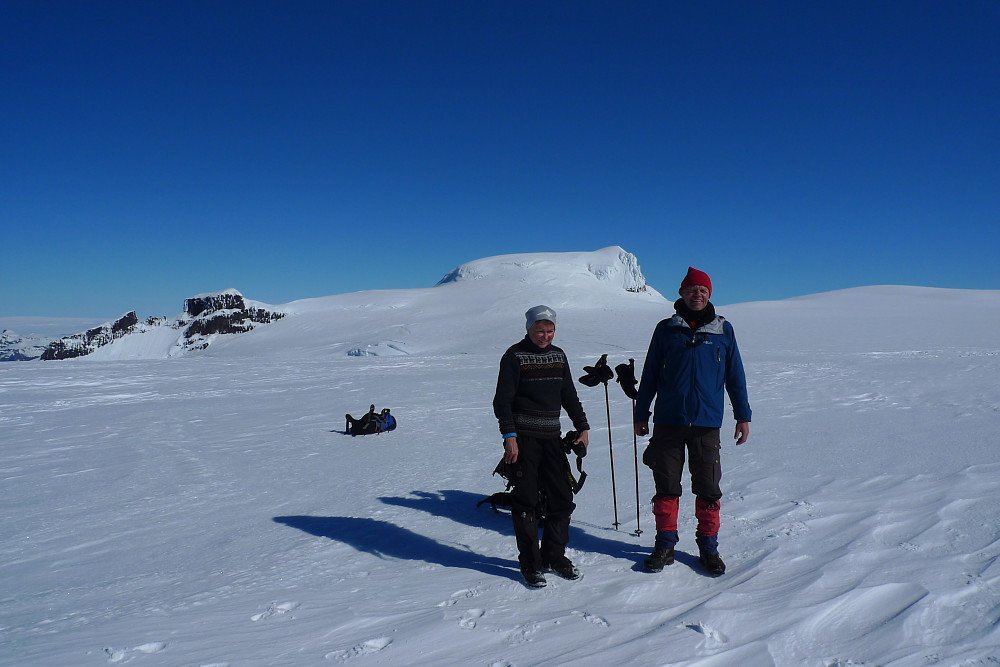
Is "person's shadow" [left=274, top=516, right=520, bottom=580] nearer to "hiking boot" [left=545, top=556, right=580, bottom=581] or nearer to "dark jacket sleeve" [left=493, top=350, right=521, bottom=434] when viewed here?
"hiking boot" [left=545, top=556, right=580, bottom=581]

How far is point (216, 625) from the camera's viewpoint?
10.8 feet

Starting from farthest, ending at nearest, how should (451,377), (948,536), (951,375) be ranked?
1. (451,377)
2. (951,375)
3. (948,536)

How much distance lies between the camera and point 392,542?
15.3 ft

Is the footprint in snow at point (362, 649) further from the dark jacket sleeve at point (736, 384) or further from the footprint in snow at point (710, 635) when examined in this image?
the dark jacket sleeve at point (736, 384)

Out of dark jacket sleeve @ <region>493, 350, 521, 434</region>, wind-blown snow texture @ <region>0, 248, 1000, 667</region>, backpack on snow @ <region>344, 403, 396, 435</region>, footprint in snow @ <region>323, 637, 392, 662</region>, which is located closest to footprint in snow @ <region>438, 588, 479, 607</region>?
wind-blown snow texture @ <region>0, 248, 1000, 667</region>

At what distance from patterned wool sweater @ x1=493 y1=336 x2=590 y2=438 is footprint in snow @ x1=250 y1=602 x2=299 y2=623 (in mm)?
1763

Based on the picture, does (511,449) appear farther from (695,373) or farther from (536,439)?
(695,373)

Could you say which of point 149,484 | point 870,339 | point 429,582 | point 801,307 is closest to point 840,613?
point 429,582

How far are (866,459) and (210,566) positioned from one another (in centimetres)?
665

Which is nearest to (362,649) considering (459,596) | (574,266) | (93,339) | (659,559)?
(459,596)

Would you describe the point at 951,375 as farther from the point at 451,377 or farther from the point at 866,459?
the point at 451,377

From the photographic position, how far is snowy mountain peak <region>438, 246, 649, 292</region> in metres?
70.9

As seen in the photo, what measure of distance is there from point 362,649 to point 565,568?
146cm

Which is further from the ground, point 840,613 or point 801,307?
point 801,307
